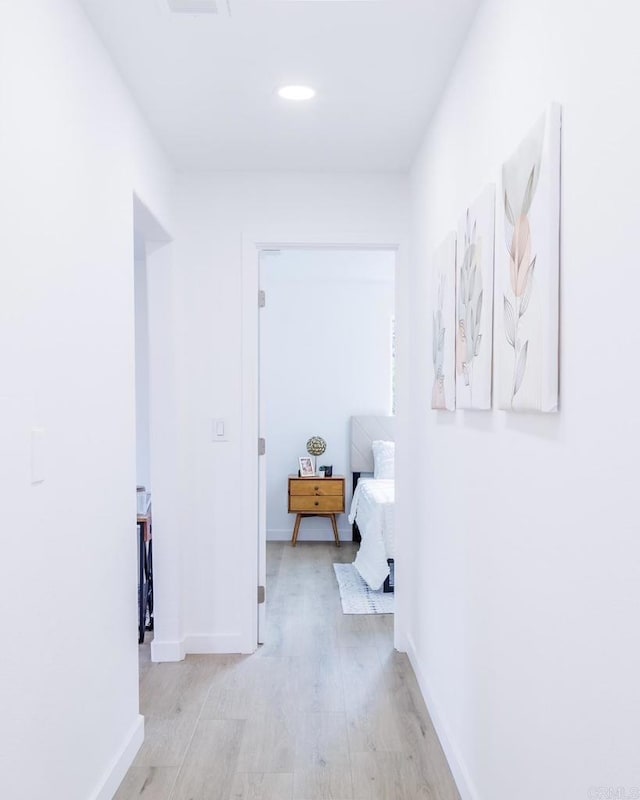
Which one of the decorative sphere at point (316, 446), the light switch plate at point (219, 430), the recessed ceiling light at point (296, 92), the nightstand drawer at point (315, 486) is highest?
the recessed ceiling light at point (296, 92)

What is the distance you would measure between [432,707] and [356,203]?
7.82ft

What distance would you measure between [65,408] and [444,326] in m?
1.34

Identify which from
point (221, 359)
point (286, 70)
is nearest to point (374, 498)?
point (221, 359)

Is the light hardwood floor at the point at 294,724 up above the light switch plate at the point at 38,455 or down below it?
below

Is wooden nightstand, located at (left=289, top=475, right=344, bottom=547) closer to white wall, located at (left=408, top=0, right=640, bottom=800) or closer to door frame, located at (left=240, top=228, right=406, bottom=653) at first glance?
door frame, located at (left=240, top=228, right=406, bottom=653)

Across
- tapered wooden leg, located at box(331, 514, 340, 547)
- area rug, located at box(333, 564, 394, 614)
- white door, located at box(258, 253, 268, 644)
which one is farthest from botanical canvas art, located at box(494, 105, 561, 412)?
tapered wooden leg, located at box(331, 514, 340, 547)

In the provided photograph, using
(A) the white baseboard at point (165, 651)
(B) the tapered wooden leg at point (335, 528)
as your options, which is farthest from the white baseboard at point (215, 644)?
(B) the tapered wooden leg at point (335, 528)

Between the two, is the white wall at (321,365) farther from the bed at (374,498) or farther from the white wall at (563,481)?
the white wall at (563,481)

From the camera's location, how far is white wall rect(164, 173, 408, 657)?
3.43 meters

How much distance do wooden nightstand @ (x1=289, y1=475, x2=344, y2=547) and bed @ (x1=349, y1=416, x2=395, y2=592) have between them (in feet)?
0.52

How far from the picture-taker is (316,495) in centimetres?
593

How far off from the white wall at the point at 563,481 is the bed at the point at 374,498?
211 centimetres

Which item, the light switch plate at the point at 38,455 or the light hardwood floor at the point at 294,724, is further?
the light hardwood floor at the point at 294,724

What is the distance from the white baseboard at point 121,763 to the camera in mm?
2088
